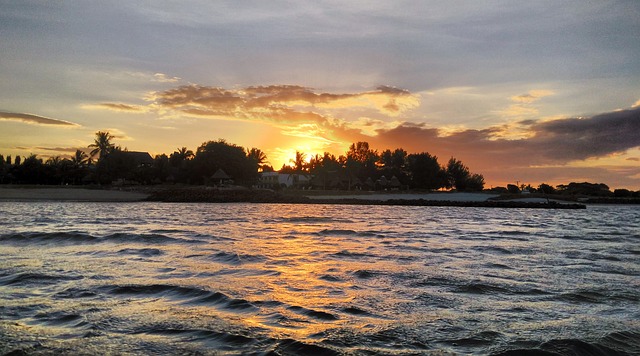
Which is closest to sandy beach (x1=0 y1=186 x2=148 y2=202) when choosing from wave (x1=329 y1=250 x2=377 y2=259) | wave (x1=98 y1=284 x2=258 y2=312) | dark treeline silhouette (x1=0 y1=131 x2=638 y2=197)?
dark treeline silhouette (x1=0 y1=131 x2=638 y2=197)

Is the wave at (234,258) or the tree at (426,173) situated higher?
the tree at (426,173)

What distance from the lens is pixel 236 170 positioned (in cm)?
9056

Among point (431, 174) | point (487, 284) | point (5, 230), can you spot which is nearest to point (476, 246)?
point (487, 284)

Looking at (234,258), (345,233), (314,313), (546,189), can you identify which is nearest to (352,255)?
(234,258)

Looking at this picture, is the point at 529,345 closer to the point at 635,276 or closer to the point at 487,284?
the point at 487,284

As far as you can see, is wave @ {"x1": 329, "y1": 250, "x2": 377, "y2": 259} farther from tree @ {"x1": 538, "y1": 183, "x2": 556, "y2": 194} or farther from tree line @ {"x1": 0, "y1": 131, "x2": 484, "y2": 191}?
tree @ {"x1": 538, "y1": 183, "x2": 556, "y2": 194}

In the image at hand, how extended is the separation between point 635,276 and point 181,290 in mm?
9971

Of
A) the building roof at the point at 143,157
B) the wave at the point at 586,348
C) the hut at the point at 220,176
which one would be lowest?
the wave at the point at 586,348

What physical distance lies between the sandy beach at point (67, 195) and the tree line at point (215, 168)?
18.6 meters

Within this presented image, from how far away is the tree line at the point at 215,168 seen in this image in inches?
3182

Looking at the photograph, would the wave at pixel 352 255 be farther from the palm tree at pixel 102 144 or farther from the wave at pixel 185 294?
the palm tree at pixel 102 144

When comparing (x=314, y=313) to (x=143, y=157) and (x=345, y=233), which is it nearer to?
(x=345, y=233)

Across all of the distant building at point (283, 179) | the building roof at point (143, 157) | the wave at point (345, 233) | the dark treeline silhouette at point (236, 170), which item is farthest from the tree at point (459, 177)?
the wave at point (345, 233)

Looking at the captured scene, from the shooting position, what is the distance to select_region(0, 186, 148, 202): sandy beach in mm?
56312
